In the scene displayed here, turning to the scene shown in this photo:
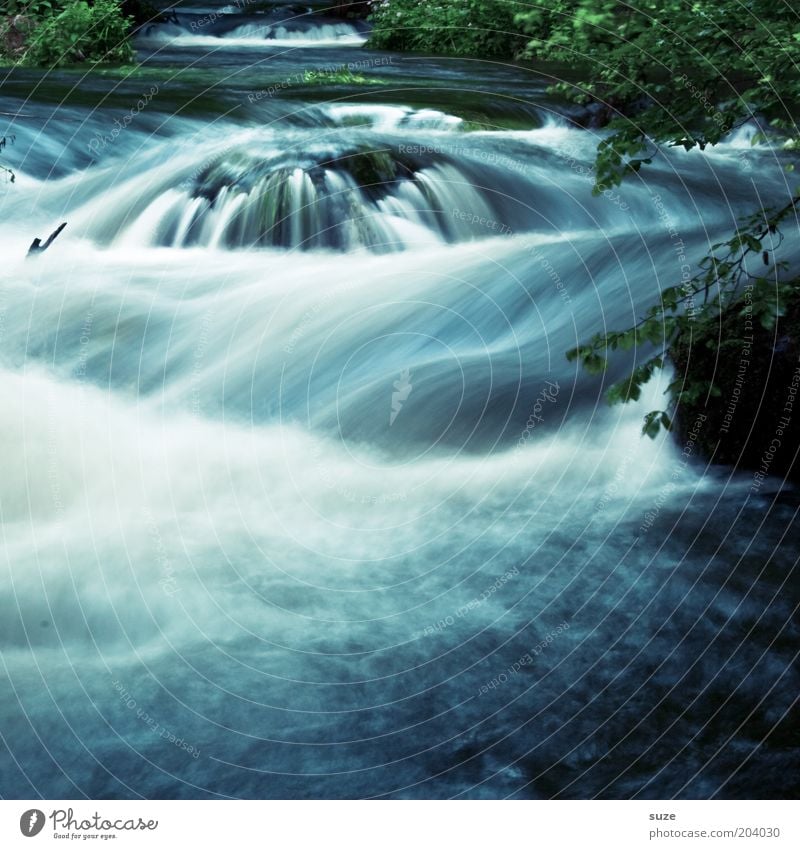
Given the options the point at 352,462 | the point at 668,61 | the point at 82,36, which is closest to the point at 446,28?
the point at 668,61

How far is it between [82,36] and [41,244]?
76 cm

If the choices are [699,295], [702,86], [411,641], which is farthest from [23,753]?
[702,86]

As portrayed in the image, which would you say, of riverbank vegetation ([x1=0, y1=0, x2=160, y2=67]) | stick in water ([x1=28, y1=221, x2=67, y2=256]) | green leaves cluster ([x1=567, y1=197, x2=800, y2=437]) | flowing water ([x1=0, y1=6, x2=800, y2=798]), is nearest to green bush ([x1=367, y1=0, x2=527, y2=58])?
flowing water ([x1=0, y1=6, x2=800, y2=798])

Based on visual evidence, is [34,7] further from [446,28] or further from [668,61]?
[668,61]

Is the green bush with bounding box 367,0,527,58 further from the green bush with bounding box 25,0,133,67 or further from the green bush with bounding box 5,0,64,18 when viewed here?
the green bush with bounding box 5,0,64,18

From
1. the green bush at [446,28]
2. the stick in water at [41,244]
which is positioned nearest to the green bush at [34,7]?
the stick in water at [41,244]

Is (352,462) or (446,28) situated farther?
(446,28)

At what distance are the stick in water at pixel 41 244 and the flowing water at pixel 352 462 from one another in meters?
0.03

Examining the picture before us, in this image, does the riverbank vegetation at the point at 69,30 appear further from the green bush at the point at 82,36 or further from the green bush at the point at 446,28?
the green bush at the point at 446,28

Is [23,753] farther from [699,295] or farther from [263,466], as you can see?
[699,295]

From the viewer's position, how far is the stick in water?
3605mm

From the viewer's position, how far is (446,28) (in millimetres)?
3881

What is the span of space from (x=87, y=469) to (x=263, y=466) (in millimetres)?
568
